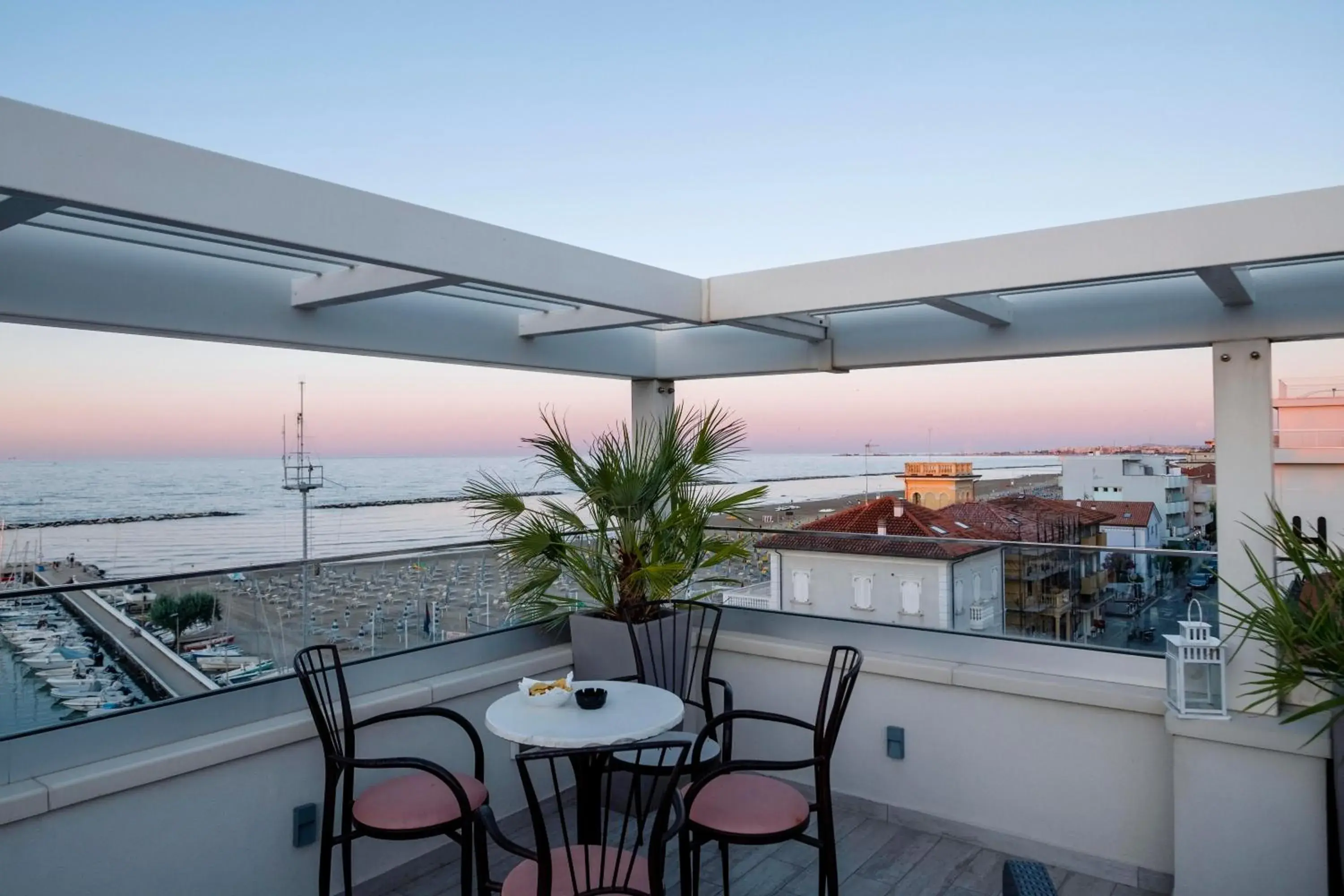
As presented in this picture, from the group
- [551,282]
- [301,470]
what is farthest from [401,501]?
[551,282]

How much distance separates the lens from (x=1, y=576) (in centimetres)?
312

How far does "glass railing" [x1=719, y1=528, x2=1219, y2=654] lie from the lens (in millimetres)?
3637

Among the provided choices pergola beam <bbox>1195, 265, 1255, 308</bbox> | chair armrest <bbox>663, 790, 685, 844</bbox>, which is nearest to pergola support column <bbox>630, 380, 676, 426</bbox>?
pergola beam <bbox>1195, 265, 1255, 308</bbox>

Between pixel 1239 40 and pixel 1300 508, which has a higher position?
pixel 1239 40

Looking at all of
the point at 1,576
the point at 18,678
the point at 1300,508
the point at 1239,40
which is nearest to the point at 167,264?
the point at 1,576

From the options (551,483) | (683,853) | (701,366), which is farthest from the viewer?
(701,366)

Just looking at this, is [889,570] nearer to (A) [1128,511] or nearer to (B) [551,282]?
(A) [1128,511]

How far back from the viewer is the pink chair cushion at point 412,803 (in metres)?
2.75

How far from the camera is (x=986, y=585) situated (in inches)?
161

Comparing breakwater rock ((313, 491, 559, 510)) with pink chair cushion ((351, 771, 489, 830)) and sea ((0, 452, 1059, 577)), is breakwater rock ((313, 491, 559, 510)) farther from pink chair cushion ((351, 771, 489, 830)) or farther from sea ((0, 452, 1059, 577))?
pink chair cushion ((351, 771, 489, 830))

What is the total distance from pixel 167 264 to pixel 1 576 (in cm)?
135

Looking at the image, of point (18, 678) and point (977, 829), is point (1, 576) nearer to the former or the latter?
point (18, 678)

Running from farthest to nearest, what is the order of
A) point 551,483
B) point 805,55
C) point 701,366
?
1. point 805,55
2. point 701,366
3. point 551,483

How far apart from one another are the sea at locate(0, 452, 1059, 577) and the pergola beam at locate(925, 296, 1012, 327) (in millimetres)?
891
